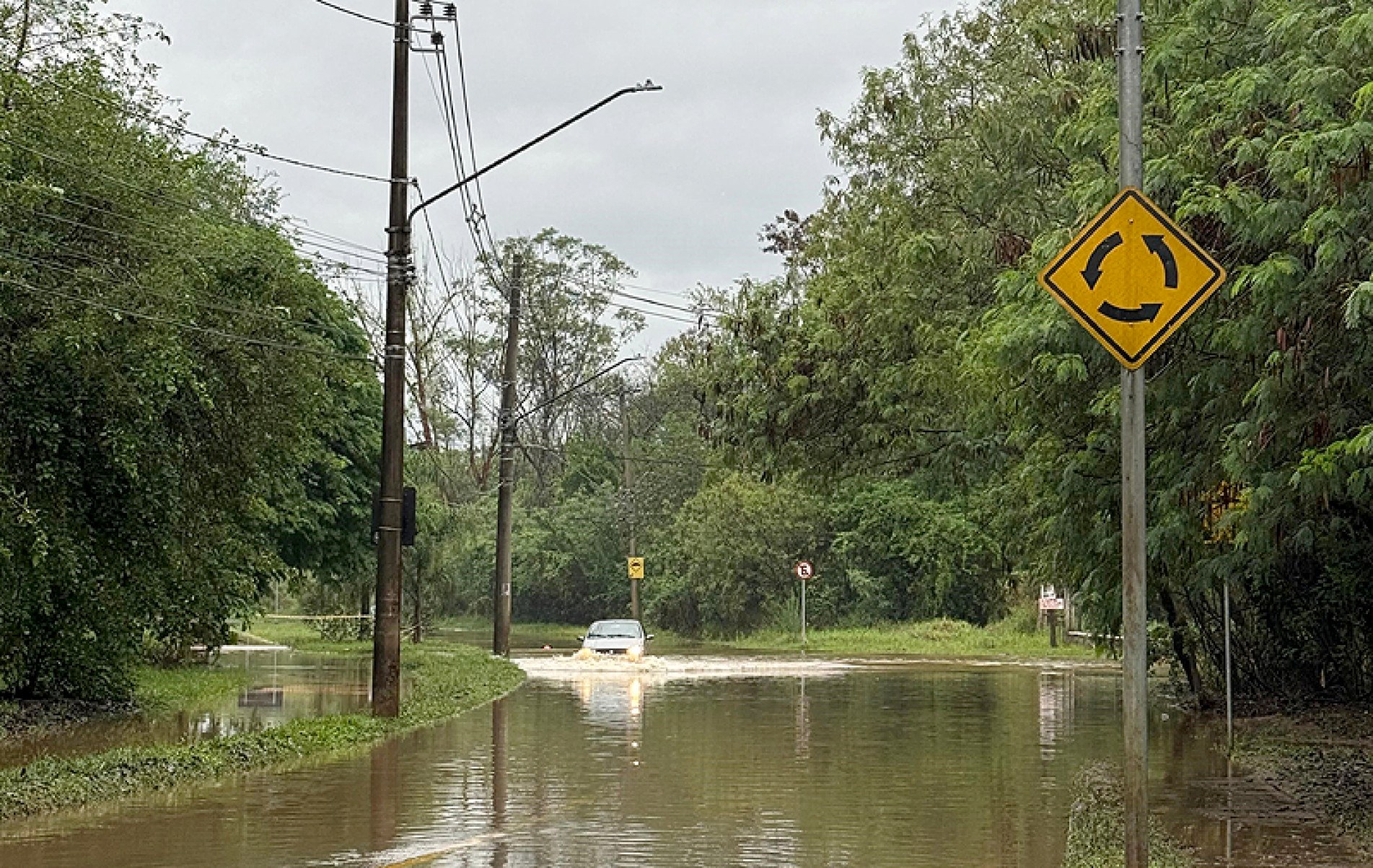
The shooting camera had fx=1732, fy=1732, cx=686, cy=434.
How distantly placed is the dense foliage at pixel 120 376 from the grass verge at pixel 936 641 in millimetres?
33877

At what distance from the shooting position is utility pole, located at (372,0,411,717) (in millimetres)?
23469

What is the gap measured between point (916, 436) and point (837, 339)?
8.05 feet

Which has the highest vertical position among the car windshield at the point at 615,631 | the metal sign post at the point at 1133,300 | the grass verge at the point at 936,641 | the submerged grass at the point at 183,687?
the metal sign post at the point at 1133,300

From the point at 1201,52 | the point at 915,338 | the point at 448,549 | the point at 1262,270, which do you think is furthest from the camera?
the point at 448,549

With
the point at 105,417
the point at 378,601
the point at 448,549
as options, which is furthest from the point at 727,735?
the point at 448,549

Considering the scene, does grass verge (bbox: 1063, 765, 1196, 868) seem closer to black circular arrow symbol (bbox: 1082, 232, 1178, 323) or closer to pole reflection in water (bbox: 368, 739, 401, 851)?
black circular arrow symbol (bbox: 1082, 232, 1178, 323)

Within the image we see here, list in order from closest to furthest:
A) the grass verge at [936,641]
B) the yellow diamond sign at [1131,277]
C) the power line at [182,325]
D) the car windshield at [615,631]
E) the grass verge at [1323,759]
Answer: the yellow diamond sign at [1131,277], the grass verge at [1323,759], the power line at [182,325], the car windshield at [615,631], the grass verge at [936,641]

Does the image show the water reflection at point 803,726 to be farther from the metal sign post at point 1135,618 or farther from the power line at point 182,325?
the metal sign post at point 1135,618

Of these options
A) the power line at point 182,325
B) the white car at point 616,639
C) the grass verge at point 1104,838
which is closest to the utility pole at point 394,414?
the power line at point 182,325

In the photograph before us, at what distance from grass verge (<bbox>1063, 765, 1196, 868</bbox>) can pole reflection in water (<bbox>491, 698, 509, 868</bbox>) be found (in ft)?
13.7

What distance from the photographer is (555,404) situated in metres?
85.0

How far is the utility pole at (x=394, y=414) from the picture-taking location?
23.5 metres

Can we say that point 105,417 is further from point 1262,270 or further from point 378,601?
point 1262,270

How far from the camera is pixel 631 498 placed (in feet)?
258
